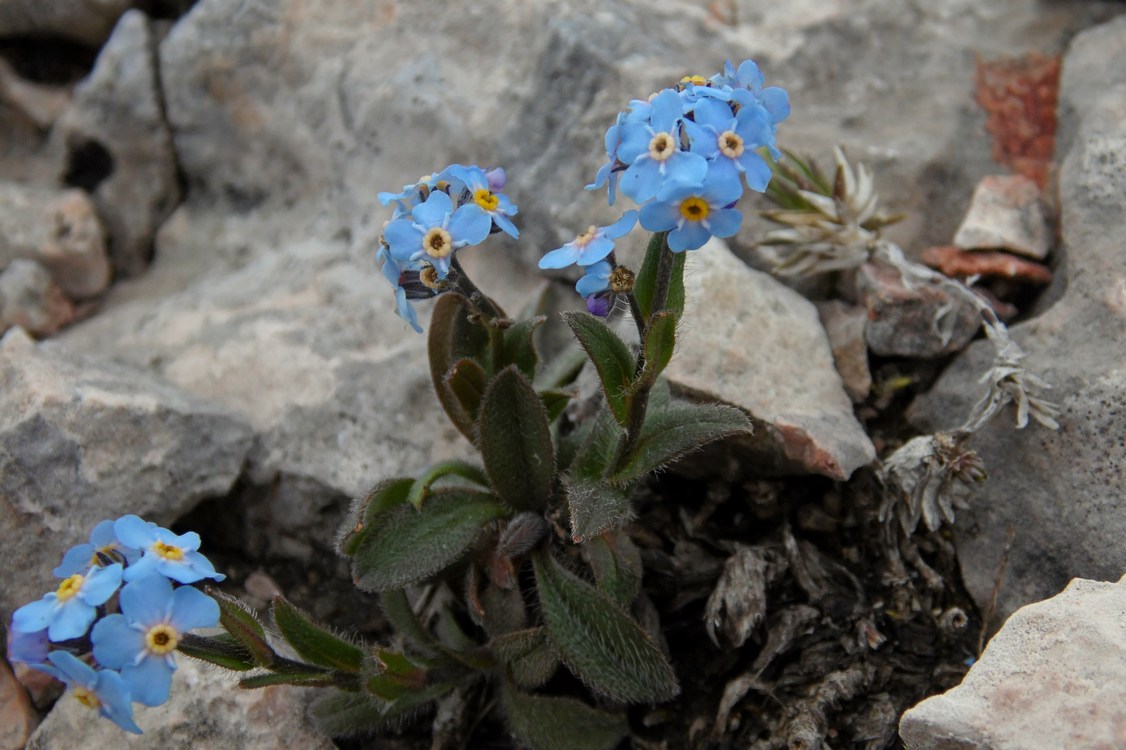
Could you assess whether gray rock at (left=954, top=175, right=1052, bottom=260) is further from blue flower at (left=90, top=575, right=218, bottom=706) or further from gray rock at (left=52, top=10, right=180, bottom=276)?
gray rock at (left=52, top=10, right=180, bottom=276)

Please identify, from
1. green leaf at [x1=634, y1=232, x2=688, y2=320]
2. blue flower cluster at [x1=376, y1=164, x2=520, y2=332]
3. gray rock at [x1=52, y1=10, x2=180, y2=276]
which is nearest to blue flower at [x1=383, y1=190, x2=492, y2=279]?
blue flower cluster at [x1=376, y1=164, x2=520, y2=332]

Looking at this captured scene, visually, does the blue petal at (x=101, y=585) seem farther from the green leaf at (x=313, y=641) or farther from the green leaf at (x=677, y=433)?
the green leaf at (x=677, y=433)

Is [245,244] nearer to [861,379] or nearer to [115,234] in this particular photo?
[115,234]

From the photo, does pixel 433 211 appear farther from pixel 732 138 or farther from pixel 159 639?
pixel 159 639

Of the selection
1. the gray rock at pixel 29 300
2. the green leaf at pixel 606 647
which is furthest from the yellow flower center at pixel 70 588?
the gray rock at pixel 29 300

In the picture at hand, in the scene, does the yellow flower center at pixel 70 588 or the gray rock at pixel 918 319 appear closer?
the yellow flower center at pixel 70 588

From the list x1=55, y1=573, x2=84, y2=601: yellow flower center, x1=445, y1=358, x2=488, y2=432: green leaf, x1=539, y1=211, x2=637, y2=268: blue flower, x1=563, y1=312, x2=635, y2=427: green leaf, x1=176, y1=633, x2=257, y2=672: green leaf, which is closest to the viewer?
x1=55, y1=573, x2=84, y2=601: yellow flower center

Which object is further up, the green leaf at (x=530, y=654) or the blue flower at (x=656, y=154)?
the blue flower at (x=656, y=154)

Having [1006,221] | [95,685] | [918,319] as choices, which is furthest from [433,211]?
[1006,221]
